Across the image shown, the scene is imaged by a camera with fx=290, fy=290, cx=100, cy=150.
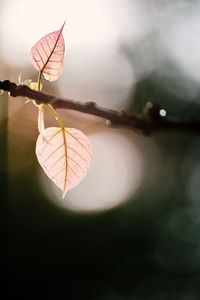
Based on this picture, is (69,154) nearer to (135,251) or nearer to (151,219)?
(151,219)

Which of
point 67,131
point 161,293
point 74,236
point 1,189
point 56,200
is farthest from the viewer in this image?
point 161,293

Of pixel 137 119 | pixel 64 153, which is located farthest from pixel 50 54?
pixel 137 119

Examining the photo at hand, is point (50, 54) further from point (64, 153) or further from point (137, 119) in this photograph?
point (137, 119)

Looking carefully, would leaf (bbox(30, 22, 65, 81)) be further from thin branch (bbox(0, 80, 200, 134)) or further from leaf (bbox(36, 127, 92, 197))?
thin branch (bbox(0, 80, 200, 134))

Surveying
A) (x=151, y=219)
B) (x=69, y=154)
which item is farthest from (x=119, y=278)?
(x=69, y=154)

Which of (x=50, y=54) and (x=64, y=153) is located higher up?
(x=50, y=54)

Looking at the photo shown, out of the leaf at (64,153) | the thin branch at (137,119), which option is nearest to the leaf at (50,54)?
the leaf at (64,153)

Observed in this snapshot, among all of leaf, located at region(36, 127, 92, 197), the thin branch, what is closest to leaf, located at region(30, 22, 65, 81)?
leaf, located at region(36, 127, 92, 197)
